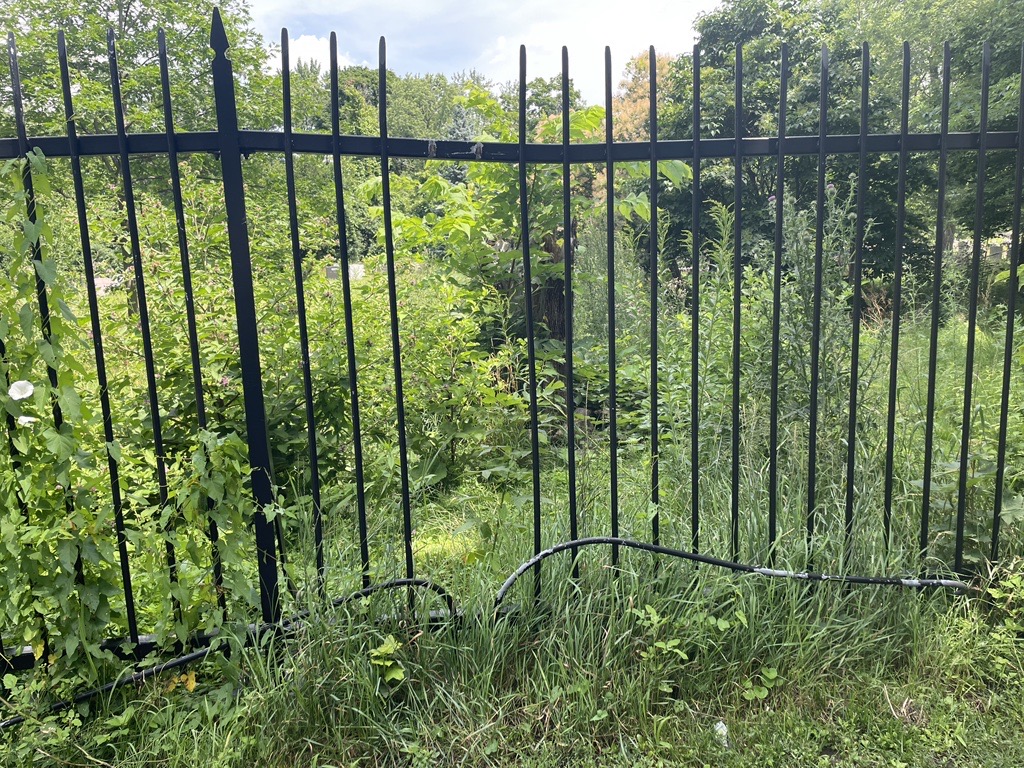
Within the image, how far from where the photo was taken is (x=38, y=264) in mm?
2082

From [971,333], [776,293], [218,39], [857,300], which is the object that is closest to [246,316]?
[218,39]

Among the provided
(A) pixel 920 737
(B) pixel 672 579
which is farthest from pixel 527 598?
(A) pixel 920 737

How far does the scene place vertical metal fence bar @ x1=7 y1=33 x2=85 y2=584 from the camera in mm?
Answer: 2080

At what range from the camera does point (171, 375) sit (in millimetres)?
3492

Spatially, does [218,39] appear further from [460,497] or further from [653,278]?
[460,497]

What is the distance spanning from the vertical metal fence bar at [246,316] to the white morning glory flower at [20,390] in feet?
2.10

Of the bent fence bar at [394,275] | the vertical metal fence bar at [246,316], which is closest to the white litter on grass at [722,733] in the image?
the bent fence bar at [394,275]

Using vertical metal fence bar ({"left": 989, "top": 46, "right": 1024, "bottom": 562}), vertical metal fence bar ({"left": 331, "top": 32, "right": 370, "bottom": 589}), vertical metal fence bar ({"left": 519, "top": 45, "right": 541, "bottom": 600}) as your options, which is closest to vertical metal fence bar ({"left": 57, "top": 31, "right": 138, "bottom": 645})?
vertical metal fence bar ({"left": 331, "top": 32, "right": 370, "bottom": 589})

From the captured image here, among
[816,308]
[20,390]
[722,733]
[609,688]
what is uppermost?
[816,308]

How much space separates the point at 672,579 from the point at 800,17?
1801 cm

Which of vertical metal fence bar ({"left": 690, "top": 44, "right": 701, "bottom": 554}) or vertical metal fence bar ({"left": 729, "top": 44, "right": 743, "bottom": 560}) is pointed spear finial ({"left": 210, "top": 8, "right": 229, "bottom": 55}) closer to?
vertical metal fence bar ({"left": 690, "top": 44, "right": 701, "bottom": 554})

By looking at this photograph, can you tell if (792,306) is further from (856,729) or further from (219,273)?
(219,273)

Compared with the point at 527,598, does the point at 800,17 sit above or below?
above

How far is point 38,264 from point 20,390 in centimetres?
41
